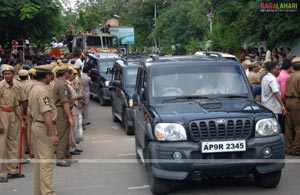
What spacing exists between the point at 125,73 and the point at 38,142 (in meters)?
8.02

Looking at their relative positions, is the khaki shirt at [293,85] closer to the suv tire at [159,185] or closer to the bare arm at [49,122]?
the suv tire at [159,185]

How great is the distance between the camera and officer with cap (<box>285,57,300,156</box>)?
987 centimetres

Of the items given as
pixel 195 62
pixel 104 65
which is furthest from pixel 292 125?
pixel 104 65

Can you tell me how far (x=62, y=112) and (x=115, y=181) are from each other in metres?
1.92

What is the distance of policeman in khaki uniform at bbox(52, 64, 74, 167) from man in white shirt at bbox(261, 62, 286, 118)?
3.69 meters

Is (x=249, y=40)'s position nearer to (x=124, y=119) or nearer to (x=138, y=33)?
(x=124, y=119)

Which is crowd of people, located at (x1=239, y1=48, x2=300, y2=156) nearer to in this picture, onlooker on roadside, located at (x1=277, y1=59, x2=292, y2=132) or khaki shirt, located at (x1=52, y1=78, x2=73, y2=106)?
onlooker on roadside, located at (x1=277, y1=59, x2=292, y2=132)

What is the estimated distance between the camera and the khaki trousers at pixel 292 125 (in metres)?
9.99

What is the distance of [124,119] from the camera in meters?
14.1

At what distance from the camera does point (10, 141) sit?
9039 mm

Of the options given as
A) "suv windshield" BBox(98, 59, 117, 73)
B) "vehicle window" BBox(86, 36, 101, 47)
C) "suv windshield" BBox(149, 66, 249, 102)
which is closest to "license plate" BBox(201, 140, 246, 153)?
"suv windshield" BBox(149, 66, 249, 102)

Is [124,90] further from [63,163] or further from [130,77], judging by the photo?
[63,163]

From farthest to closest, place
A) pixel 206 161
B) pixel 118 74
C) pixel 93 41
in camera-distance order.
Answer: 1. pixel 93 41
2. pixel 118 74
3. pixel 206 161

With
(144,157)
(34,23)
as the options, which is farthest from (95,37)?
(144,157)
